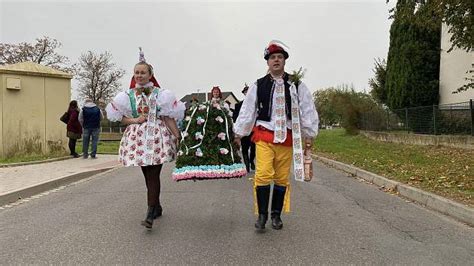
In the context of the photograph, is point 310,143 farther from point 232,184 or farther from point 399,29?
point 399,29

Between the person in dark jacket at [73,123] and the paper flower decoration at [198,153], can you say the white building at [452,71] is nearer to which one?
the person in dark jacket at [73,123]

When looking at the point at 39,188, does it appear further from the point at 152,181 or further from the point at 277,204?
the point at 277,204

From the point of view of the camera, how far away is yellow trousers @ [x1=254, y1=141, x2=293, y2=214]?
16.9ft

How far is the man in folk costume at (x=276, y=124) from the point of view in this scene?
5.18m

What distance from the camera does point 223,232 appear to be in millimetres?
5211

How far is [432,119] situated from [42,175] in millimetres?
14742

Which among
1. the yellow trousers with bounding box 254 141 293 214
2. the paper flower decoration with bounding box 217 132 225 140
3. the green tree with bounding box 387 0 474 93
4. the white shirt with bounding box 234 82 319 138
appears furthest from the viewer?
the green tree with bounding box 387 0 474 93

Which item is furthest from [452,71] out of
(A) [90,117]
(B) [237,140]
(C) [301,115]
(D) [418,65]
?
(B) [237,140]

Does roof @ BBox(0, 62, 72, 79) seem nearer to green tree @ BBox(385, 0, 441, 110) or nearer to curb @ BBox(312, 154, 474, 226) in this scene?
curb @ BBox(312, 154, 474, 226)

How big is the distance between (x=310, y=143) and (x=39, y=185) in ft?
18.0

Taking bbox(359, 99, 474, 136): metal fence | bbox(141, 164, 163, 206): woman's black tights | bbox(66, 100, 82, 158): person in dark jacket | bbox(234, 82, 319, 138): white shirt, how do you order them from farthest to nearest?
bbox(359, 99, 474, 136): metal fence, bbox(66, 100, 82, 158): person in dark jacket, bbox(141, 164, 163, 206): woman's black tights, bbox(234, 82, 319, 138): white shirt

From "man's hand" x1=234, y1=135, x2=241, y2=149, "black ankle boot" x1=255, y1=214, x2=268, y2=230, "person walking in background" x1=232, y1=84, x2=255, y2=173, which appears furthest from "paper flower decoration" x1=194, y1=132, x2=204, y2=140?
"person walking in background" x1=232, y1=84, x2=255, y2=173

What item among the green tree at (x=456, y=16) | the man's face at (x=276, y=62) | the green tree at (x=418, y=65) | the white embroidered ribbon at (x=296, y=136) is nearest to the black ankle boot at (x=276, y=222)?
the white embroidered ribbon at (x=296, y=136)

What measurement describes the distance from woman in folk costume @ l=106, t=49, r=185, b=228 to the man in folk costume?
832 millimetres
